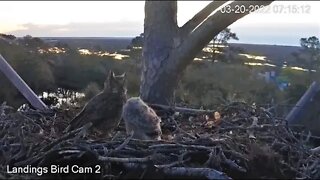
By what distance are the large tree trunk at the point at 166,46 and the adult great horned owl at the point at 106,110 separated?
0.42m

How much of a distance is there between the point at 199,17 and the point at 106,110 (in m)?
1.35

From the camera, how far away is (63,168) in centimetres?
325

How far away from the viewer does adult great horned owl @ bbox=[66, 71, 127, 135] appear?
446cm

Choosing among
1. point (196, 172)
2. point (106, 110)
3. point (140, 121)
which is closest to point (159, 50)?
point (106, 110)

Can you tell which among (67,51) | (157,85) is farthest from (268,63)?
(157,85)

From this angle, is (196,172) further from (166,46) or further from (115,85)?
(166,46)

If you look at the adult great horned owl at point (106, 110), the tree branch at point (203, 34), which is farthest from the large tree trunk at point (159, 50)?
the adult great horned owl at point (106, 110)

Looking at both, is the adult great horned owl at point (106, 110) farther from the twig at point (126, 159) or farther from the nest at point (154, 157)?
the twig at point (126, 159)

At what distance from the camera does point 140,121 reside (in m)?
4.31

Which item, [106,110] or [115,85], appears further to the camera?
[115,85]

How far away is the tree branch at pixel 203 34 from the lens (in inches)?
191

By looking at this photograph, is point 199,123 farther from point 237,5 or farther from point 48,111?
point 48,111

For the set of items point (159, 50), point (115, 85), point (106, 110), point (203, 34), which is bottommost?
point (106, 110)

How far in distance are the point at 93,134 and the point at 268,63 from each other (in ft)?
19.7
